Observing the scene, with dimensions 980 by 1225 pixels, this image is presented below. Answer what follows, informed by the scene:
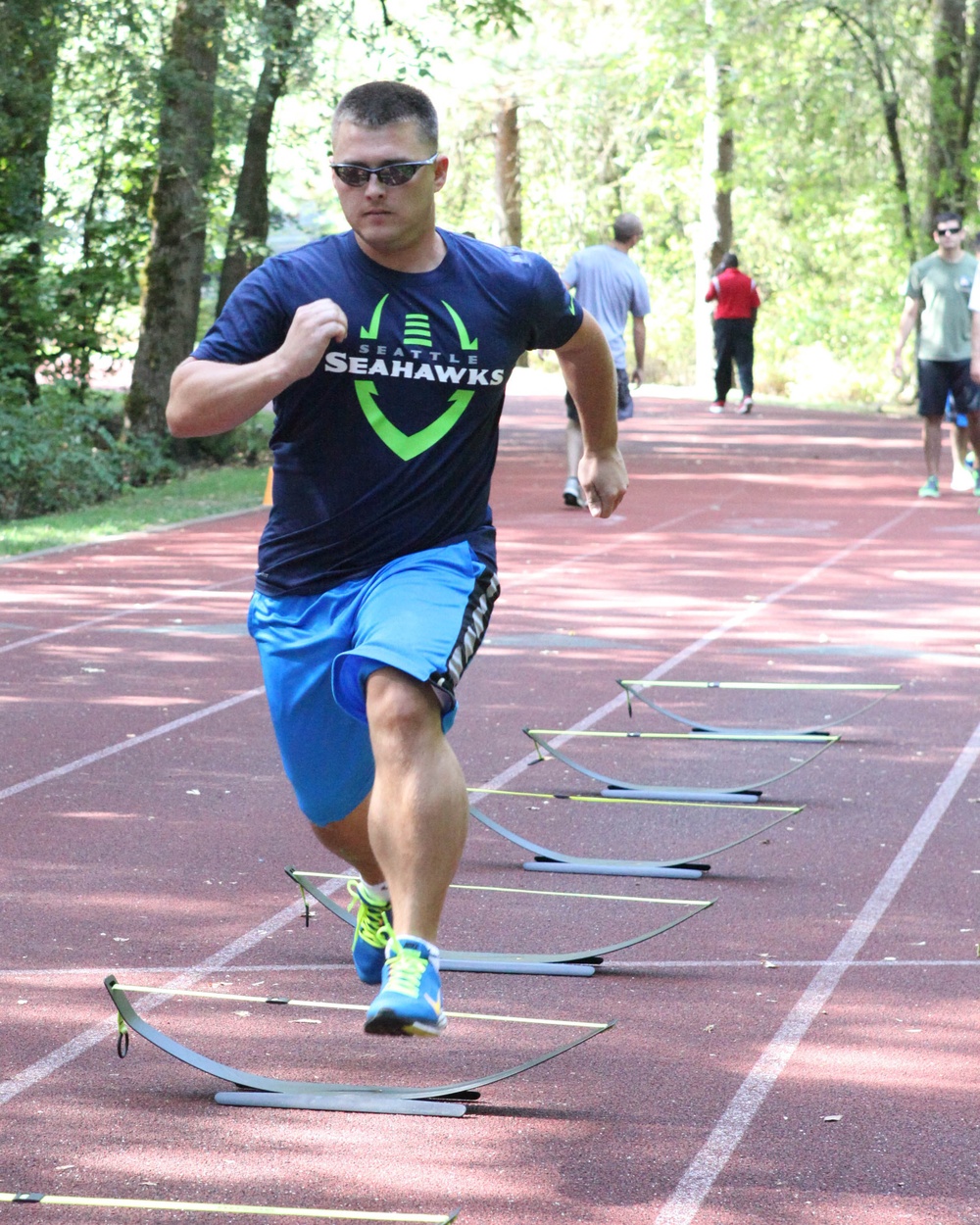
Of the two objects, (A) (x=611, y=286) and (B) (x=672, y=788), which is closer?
(B) (x=672, y=788)

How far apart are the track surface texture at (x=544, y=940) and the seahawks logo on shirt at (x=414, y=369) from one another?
1.40 meters

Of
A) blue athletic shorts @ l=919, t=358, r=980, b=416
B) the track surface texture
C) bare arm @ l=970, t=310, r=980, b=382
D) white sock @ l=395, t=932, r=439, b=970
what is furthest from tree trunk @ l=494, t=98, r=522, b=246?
white sock @ l=395, t=932, r=439, b=970

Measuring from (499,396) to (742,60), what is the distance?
24.5 meters

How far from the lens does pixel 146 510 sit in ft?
51.8

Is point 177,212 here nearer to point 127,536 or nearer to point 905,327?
point 127,536

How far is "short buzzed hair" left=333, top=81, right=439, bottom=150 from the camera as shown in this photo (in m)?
3.79

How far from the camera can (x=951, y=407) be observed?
1442 centimetres

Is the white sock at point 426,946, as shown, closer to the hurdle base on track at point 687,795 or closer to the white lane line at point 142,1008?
the white lane line at point 142,1008

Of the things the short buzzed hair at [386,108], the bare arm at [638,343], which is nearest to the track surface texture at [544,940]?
the short buzzed hair at [386,108]

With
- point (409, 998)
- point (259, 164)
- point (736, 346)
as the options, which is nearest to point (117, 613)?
point (409, 998)

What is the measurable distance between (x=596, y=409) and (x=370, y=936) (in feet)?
4.49

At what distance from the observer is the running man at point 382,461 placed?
3582 mm

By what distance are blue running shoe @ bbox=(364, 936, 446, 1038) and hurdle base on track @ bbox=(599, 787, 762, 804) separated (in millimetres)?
3164

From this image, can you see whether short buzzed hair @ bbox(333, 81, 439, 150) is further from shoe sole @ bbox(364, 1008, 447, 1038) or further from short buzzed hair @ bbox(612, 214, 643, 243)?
short buzzed hair @ bbox(612, 214, 643, 243)
